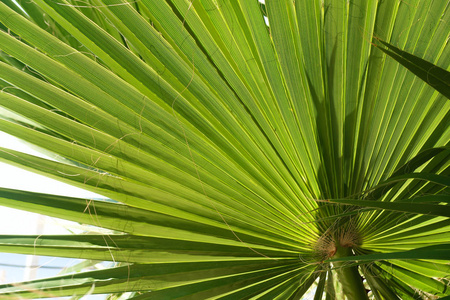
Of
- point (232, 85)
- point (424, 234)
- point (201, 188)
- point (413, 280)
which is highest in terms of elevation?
point (232, 85)

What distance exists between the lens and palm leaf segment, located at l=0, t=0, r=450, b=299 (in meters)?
0.85

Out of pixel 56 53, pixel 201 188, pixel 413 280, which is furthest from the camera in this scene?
pixel 413 280

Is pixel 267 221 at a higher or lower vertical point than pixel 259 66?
lower

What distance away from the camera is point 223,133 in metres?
1.04

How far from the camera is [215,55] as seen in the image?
887mm

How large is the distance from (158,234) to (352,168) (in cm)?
63

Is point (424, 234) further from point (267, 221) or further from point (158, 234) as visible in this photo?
point (158, 234)

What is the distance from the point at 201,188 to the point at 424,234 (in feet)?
2.43

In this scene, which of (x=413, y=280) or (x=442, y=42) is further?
(x=413, y=280)

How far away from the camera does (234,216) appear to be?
111cm

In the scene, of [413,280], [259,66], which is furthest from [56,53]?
[413,280]

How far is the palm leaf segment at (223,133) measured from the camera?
85 cm

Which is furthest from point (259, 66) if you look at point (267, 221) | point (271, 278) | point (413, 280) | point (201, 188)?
point (413, 280)

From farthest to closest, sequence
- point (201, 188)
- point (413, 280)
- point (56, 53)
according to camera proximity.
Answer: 1. point (413, 280)
2. point (201, 188)
3. point (56, 53)
